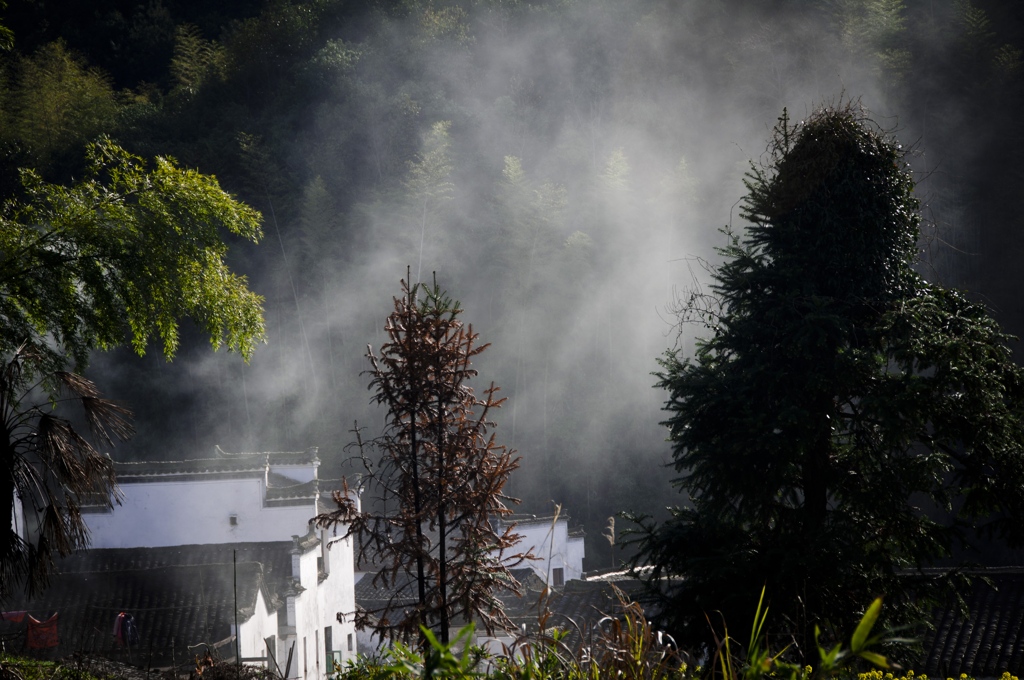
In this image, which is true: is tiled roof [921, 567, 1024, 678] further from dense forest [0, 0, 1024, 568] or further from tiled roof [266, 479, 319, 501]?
Result: dense forest [0, 0, 1024, 568]

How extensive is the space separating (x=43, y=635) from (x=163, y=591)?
2280 millimetres

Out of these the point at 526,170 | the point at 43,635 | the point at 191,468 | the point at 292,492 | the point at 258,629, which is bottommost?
the point at 258,629

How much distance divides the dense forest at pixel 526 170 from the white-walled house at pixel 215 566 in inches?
366

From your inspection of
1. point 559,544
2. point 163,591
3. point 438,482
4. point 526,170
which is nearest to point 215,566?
point 163,591

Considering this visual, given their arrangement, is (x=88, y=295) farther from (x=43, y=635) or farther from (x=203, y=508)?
(x=203, y=508)

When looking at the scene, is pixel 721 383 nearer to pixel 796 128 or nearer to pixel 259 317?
pixel 796 128

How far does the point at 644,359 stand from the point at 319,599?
14.6 m

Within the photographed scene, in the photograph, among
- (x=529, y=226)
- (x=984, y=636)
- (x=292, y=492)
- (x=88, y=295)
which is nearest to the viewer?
(x=88, y=295)

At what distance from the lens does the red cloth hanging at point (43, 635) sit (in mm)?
10977

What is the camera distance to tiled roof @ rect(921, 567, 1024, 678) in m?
9.66

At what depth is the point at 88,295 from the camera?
4863 millimetres

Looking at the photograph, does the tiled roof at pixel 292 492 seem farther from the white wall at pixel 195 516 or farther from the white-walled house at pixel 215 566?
the white wall at pixel 195 516

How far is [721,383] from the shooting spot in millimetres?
6754

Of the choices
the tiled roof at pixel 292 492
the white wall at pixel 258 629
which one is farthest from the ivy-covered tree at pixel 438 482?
the tiled roof at pixel 292 492
